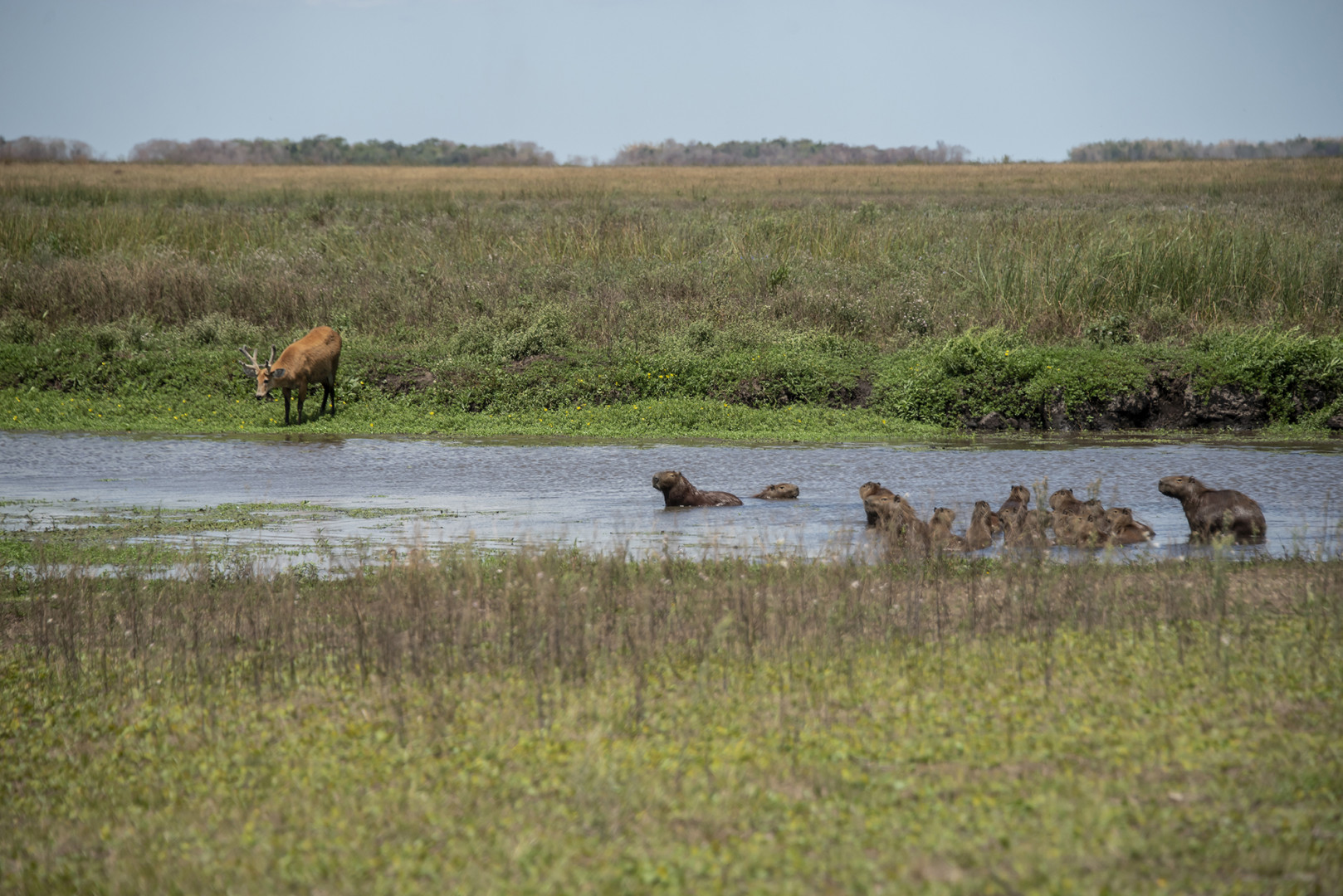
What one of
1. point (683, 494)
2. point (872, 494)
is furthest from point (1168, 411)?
point (683, 494)

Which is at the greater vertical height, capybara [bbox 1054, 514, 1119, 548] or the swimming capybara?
the swimming capybara

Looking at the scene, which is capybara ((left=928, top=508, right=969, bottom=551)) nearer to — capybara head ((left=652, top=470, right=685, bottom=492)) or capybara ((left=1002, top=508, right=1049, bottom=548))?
capybara ((left=1002, top=508, right=1049, bottom=548))

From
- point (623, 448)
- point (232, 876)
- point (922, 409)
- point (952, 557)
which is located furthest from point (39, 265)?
point (232, 876)

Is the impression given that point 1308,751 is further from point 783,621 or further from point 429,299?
point 429,299

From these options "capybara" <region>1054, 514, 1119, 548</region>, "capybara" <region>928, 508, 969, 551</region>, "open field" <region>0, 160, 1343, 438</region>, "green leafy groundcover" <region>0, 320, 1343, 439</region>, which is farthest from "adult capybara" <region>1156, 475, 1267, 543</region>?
"open field" <region>0, 160, 1343, 438</region>

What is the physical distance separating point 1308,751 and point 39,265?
81.4 feet

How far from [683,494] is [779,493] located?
101 centimetres

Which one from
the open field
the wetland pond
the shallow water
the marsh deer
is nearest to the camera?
the wetland pond

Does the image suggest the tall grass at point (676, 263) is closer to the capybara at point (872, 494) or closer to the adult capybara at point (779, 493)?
the adult capybara at point (779, 493)

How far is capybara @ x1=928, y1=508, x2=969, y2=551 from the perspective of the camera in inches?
355

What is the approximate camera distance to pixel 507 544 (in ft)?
30.6

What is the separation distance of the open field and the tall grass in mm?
65

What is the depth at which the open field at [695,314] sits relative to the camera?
1658cm

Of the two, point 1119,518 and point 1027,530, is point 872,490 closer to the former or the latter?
point 1027,530
